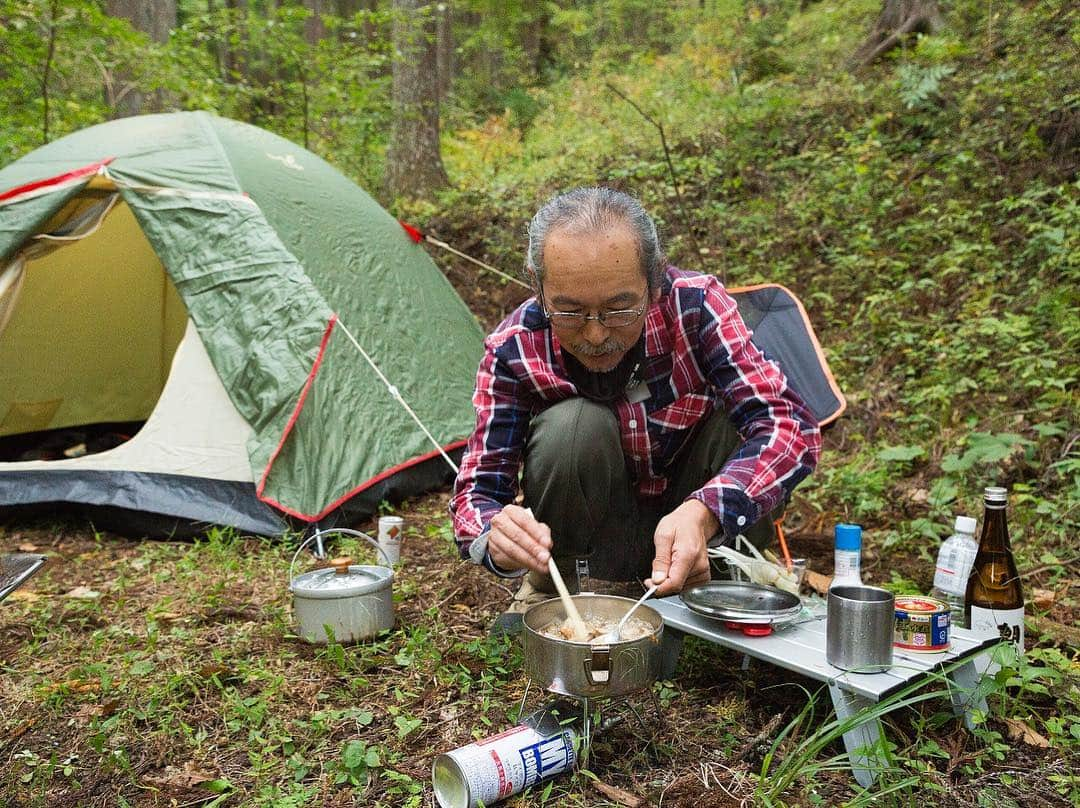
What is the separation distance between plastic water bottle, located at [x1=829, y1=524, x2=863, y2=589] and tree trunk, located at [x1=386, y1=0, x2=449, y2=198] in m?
5.64

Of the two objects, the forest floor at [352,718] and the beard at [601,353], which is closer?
the forest floor at [352,718]

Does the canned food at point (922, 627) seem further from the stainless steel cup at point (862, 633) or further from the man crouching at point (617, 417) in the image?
the man crouching at point (617, 417)

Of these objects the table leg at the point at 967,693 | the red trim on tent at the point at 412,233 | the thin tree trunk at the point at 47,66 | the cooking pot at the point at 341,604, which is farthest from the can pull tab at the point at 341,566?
the thin tree trunk at the point at 47,66

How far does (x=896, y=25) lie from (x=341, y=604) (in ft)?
20.8

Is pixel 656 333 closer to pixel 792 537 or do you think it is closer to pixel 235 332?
pixel 792 537

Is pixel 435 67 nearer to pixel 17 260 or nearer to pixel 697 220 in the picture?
pixel 697 220

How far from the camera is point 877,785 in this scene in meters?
1.58

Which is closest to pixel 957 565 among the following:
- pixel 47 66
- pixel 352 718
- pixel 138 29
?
pixel 352 718

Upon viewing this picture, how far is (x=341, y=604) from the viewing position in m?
2.35

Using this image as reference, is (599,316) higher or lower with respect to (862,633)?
higher

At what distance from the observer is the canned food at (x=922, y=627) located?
5.70 ft

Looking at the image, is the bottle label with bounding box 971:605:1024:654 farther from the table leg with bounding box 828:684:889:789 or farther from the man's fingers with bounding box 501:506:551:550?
the man's fingers with bounding box 501:506:551:550

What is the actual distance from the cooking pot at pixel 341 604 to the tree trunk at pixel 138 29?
5.44m

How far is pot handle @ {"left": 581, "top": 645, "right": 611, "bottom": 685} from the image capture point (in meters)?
1.45
